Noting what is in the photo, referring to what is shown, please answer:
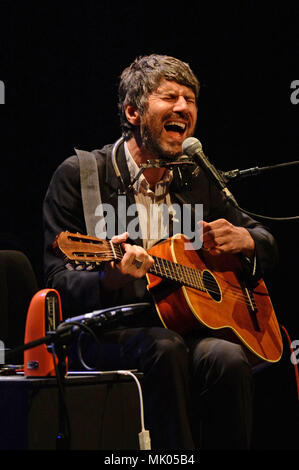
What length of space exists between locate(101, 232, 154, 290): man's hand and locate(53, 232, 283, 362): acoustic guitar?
3 centimetres

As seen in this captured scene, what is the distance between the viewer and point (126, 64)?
11.9 feet

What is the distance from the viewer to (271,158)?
3.63 metres

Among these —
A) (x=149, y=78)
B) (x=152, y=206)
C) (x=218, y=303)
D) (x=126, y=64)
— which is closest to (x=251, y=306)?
(x=218, y=303)

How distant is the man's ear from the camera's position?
8.92ft

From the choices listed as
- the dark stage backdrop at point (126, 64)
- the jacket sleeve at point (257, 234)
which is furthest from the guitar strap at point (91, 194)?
the dark stage backdrop at point (126, 64)

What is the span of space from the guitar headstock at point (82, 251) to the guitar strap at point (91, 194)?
0.33 m

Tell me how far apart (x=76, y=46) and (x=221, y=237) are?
1668 mm

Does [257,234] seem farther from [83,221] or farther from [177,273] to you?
[83,221]

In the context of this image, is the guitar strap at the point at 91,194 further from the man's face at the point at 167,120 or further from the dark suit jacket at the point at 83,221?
the man's face at the point at 167,120

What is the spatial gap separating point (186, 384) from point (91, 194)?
2.99 feet

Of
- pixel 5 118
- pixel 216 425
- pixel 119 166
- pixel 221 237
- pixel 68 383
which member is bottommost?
pixel 216 425

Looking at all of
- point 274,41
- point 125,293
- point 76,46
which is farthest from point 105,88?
point 125,293

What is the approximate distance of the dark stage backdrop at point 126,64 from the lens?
332 cm

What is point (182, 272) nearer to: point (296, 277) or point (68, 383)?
point (68, 383)
